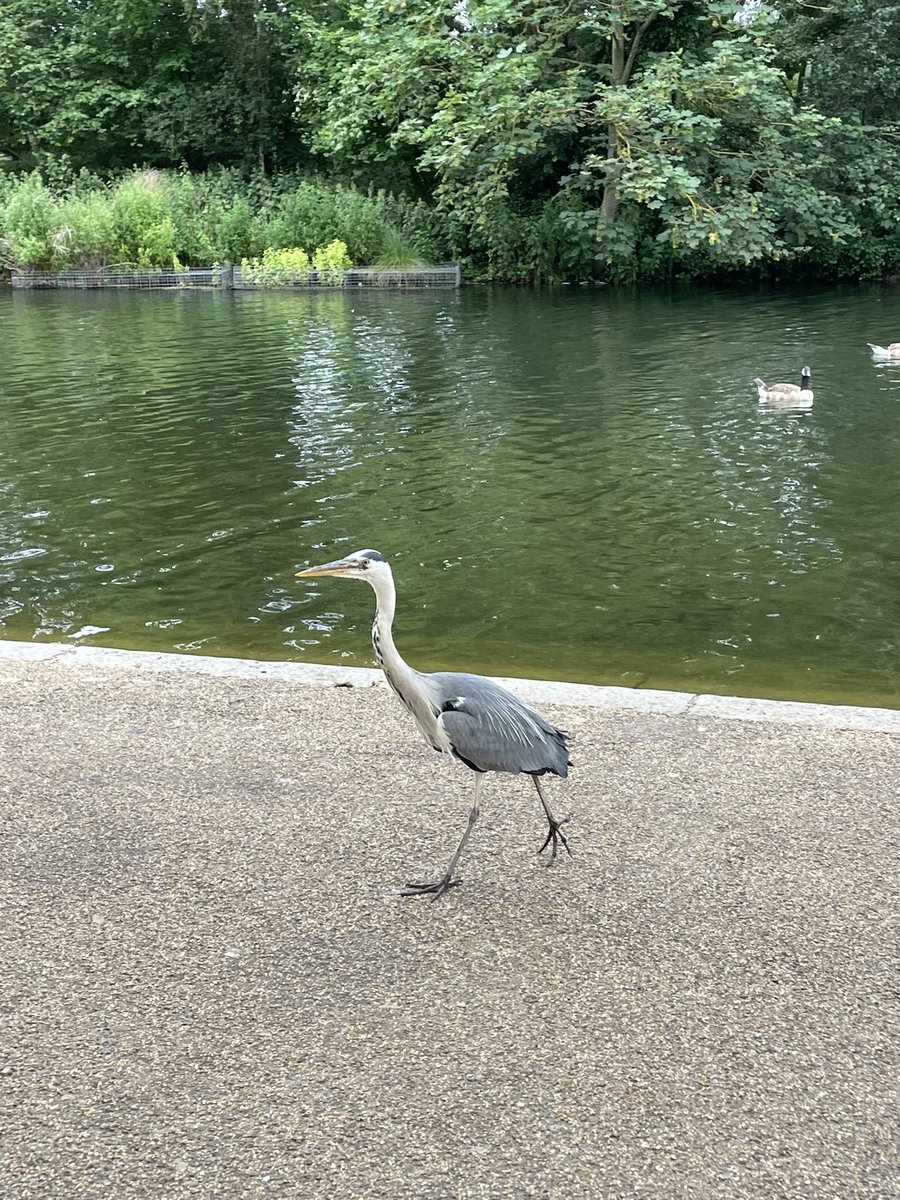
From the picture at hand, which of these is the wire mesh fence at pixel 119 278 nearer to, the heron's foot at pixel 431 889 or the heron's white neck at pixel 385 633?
the heron's white neck at pixel 385 633

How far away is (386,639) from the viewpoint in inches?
164

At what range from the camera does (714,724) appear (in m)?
5.54

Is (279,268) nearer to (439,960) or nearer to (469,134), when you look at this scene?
(469,134)

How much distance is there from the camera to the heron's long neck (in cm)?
414

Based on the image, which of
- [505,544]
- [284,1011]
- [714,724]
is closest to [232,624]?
[505,544]

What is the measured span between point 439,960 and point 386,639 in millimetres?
1042

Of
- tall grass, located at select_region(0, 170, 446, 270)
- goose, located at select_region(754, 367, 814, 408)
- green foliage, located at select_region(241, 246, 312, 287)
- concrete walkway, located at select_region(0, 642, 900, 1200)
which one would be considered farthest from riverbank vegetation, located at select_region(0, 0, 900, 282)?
concrete walkway, located at select_region(0, 642, 900, 1200)

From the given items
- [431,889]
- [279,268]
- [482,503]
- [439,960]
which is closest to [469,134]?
[279,268]

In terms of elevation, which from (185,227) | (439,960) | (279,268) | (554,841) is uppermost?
(185,227)

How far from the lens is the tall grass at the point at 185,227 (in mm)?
33000

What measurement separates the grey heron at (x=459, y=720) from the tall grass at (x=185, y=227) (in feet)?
99.2

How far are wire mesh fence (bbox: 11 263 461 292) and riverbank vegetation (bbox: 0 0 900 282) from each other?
2.21 feet


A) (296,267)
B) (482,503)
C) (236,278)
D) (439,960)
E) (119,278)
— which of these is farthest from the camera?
(119,278)

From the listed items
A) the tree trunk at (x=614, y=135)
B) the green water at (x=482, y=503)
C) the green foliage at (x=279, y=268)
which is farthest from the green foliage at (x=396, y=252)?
the green water at (x=482, y=503)
